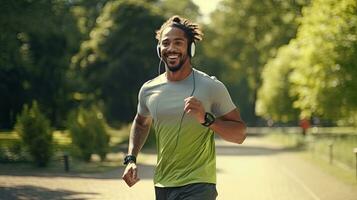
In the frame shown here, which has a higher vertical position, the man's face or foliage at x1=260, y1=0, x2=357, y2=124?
foliage at x1=260, y1=0, x2=357, y2=124

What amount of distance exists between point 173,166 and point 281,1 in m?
42.1

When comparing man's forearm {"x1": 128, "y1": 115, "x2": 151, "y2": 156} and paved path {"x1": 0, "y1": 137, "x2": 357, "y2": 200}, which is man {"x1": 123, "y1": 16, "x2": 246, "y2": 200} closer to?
man's forearm {"x1": 128, "y1": 115, "x2": 151, "y2": 156}

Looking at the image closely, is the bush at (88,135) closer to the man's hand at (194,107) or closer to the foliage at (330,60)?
the foliage at (330,60)

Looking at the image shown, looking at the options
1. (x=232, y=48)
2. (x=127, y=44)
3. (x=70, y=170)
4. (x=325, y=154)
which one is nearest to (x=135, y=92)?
(x=127, y=44)

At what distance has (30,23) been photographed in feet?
72.1

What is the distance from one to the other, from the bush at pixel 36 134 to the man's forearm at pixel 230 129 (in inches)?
775


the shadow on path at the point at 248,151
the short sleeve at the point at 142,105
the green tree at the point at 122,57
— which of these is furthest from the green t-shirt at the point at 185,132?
the green tree at the point at 122,57

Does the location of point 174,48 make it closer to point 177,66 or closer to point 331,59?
point 177,66

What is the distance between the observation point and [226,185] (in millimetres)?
18000

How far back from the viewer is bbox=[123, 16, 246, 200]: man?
5.02m

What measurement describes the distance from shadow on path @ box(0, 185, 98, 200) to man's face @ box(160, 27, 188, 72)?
33.6ft

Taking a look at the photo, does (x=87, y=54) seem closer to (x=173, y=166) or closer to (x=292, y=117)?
(x=292, y=117)

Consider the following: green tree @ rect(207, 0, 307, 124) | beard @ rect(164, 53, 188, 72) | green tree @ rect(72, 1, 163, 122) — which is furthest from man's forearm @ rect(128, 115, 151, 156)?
green tree @ rect(72, 1, 163, 122)

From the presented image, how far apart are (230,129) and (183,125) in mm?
351
